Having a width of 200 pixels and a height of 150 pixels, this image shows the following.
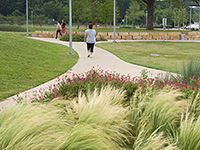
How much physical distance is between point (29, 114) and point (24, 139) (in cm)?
49

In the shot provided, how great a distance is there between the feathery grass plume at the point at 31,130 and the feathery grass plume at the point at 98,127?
0.55ft

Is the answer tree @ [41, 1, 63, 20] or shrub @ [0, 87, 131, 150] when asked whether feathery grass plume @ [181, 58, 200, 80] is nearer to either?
shrub @ [0, 87, 131, 150]

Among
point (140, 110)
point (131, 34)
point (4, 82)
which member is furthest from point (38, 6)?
point (140, 110)

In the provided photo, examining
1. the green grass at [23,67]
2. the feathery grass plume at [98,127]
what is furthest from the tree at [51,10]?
the feathery grass plume at [98,127]

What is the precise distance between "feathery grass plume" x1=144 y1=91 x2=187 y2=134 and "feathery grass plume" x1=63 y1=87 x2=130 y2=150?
16.1 inches

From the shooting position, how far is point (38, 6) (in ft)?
279

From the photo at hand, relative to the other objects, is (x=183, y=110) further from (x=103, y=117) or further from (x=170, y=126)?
(x=103, y=117)

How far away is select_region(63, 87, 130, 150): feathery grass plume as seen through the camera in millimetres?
3729

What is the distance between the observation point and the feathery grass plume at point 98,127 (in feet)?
12.2

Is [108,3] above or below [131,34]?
above

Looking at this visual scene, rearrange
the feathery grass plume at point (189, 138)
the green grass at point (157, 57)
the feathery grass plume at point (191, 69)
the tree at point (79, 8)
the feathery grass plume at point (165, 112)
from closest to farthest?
the feathery grass plume at point (189, 138) → the feathery grass plume at point (165, 112) → the feathery grass plume at point (191, 69) → the green grass at point (157, 57) → the tree at point (79, 8)

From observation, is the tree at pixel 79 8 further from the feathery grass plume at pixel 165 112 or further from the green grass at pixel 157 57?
the feathery grass plume at pixel 165 112

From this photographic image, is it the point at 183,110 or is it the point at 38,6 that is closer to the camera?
the point at 183,110

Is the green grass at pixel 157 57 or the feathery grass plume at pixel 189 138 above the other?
the green grass at pixel 157 57
